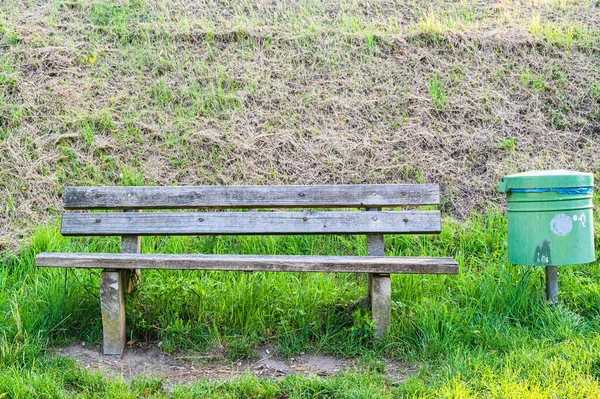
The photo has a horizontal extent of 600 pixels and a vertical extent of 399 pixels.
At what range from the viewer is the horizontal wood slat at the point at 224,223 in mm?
3949

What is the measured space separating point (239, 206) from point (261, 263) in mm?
605

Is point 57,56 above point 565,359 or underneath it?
above

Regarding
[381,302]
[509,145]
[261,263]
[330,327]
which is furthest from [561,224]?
[509,145]

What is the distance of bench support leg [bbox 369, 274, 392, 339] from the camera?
3.65 metres

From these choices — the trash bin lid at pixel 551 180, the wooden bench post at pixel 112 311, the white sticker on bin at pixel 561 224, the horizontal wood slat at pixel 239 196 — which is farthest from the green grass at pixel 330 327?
the trash bin lid at pixel 551 180

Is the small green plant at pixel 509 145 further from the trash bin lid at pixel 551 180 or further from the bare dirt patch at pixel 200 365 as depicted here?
the bare dirt patch at pixel 200 365

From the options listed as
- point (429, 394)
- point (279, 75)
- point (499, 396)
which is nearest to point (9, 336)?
point (429, 394)

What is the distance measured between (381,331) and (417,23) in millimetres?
5286

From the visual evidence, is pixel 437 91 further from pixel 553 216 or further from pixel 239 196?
pixel 239 196

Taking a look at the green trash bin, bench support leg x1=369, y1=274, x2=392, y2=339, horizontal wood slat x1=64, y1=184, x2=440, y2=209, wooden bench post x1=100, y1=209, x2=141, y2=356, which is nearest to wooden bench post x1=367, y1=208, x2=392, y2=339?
bench support leg x1=369, y1=274, x2=392, y2=339

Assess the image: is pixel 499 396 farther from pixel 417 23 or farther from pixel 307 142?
pixel 417 23

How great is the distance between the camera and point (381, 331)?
368 centimetres

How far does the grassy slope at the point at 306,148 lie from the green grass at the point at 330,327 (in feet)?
0.05

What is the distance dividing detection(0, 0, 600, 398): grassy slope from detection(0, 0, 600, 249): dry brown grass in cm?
2
